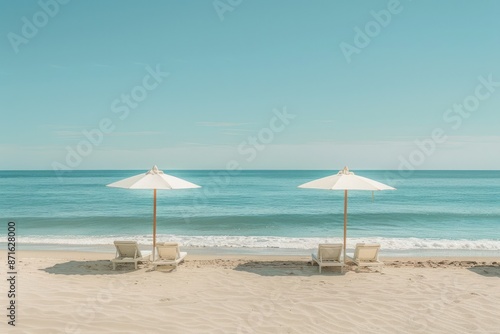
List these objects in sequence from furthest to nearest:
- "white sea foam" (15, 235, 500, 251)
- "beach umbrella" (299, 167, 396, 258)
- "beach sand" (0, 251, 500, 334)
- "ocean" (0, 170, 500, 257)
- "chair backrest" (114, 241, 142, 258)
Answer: "ocean" (0, 170, 500, 257), "white sea foam" (15, 235, 500, 251), "chair backrest" (114, 241, 142, 258), "beach umbrella" (299, 167, 396, 258), "beach sand" (0, 251, 500, 334)

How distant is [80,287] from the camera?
7.37 metres

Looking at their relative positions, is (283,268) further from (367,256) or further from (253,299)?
(253,299)

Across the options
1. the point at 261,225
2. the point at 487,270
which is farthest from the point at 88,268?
the point at 261,225

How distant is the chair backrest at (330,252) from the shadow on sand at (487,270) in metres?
3.34

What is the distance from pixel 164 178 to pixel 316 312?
187 inches

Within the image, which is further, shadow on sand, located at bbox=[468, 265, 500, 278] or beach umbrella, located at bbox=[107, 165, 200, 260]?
shadow on sand, located at bbox=[468, 265, 500, 278]

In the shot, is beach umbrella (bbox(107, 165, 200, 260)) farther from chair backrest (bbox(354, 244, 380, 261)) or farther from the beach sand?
chair backrest (bbox(354, 244, 380, 261))

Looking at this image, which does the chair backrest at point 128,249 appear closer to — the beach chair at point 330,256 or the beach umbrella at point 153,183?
the beach umbrella at point 153,183

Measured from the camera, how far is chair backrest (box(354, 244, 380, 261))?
8922mm

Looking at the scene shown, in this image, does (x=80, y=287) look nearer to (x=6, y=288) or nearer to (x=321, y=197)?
(x=6, y=288)

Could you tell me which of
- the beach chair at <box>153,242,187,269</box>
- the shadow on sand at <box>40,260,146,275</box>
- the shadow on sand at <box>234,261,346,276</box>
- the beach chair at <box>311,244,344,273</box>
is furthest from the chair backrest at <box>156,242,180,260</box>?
the beach chair at <box>311,244,344,273</box>

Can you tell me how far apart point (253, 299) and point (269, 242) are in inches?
314

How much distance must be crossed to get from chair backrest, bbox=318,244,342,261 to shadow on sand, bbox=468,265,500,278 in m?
3.34

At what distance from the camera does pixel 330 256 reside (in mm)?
8922
